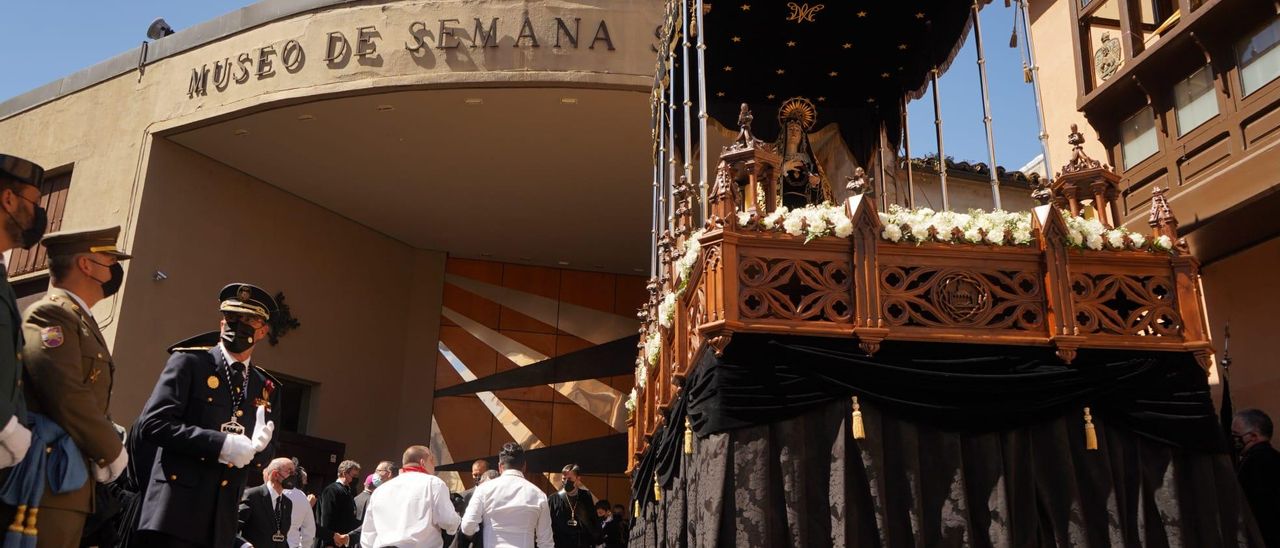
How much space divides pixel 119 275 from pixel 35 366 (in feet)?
2.81

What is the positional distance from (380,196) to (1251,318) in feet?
43.9

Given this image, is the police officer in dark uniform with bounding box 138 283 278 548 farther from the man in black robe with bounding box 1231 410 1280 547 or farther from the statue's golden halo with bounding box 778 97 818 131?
the statue's golden halo with bounding box 778 97 818 131

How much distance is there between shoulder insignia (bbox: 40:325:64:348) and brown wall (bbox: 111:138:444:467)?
11407 millimetres

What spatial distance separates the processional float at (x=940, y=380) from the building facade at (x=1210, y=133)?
181cm

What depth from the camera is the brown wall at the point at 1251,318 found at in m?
7.88

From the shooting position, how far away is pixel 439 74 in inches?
553

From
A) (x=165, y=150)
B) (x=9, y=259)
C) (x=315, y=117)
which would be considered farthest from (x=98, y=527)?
(x=9, y=259)

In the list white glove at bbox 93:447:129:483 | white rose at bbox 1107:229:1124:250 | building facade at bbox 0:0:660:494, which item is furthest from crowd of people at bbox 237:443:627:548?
building facade at bbox 0:0:660:494

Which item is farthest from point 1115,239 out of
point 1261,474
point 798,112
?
point 798,112

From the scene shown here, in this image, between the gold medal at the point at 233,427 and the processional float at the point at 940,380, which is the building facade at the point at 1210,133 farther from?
the gold medal at the point at 233,427

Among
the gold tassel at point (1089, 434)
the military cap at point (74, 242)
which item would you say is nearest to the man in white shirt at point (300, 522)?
the military cap at point (74, 242)

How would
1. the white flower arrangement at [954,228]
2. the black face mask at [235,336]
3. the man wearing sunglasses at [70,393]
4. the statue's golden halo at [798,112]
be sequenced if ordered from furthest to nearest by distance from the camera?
the statue's golden halo at [798,112], the white flower arrangement at [954,228], the black face mask at [235,336], the man wearing sunglasses at [70,393]

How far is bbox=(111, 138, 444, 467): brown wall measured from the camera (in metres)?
14.9


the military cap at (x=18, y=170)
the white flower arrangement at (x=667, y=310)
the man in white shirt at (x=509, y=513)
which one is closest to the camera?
the military cap at (x=18, y=170)
